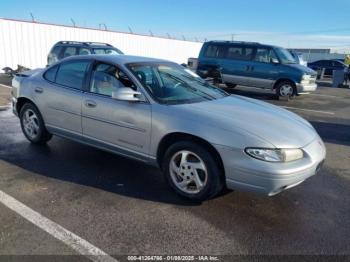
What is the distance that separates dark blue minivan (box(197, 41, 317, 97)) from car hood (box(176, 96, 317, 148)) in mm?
9248

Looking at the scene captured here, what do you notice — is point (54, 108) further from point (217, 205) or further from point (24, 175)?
point (217, 205)

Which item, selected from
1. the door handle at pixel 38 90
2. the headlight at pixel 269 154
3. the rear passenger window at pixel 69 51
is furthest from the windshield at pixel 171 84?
the rear passenger window at pixel 69 51

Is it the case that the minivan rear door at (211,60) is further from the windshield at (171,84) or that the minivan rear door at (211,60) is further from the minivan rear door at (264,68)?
the windshield at (171,84)

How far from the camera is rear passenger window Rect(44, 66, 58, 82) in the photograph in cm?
530

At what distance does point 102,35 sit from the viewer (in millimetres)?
22969

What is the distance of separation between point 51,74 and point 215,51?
10131mm

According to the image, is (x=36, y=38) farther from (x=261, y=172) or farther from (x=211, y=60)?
(x=261, y=172)

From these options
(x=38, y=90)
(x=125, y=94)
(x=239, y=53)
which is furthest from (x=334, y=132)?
(x=239, y=53)

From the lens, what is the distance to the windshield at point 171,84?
4281 millimetres

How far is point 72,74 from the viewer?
505 centimetres

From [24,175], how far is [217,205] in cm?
249

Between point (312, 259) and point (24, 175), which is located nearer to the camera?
point (312, 259)

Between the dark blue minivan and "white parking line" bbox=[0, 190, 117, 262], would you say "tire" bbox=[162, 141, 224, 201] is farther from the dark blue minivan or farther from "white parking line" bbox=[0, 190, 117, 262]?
the dark blue minivan

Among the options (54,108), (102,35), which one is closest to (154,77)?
(54,108)
